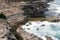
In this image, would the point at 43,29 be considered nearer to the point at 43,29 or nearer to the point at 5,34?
the point at 43,29

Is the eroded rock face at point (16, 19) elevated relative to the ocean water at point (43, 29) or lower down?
elevated

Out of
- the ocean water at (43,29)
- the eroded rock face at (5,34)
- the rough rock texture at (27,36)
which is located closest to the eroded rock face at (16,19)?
the ocean water at (43,29)

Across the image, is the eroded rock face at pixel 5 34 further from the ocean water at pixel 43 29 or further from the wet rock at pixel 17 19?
the wet rock at pixel 17 19

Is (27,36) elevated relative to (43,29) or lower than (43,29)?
elevated

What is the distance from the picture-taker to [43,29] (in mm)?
40500

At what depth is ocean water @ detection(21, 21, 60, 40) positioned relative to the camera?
122 feet

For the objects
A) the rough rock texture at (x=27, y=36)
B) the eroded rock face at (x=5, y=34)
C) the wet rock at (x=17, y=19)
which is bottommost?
the rough rock texture at (x=27, y=36)

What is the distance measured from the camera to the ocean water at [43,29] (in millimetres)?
37062

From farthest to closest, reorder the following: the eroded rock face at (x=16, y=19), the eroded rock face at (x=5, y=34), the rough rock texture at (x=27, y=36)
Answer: the eroded rock face at (x=16, y=19) < the rough rock texture at (x=27, y=36) < the eroded rock face at (x=5, y=34)

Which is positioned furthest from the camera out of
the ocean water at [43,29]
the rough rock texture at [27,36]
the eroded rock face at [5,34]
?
the ocean water at [43,29]

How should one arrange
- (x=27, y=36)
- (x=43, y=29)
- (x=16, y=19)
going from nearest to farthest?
(x=27, y=36)
(x=43, y=29)
(x=16, y=19)

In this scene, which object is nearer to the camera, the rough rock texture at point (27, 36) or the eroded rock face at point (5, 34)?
the eroded rock face at point (5, 34)

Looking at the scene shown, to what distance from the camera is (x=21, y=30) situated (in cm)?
3941

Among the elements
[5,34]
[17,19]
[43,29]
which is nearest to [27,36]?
[43,29]
